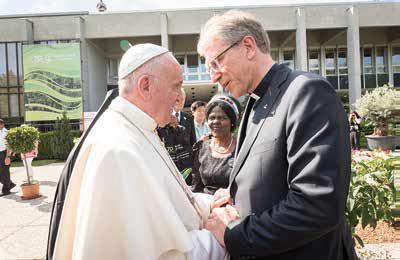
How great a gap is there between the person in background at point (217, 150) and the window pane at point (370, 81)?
29.5 m

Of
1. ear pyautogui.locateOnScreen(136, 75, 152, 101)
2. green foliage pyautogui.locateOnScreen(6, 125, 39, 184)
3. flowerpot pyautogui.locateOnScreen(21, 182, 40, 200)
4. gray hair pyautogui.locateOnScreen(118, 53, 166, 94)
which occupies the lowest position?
flowerpot pyautogui.locateOnScreen(21, 182, 40, 200)

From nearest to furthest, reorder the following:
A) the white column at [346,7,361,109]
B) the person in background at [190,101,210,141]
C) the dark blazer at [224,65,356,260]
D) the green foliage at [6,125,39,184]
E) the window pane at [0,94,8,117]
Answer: the dark blazer at [224,65,356,260], the person in background at [190,101,210,141], the green foliage at [6,125,39,184], the white column at [346,7,361,109], the window pane at [0,94,8,117]

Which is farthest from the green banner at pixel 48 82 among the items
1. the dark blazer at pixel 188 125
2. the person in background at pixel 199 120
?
the dark blazer at pixel 188 125

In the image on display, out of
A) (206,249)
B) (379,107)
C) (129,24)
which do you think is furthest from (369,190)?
(129,24)

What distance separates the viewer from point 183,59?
95.6 feet

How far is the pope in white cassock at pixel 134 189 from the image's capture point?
1.46 m

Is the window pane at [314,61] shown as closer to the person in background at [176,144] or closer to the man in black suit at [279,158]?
the person in background at [176,144]

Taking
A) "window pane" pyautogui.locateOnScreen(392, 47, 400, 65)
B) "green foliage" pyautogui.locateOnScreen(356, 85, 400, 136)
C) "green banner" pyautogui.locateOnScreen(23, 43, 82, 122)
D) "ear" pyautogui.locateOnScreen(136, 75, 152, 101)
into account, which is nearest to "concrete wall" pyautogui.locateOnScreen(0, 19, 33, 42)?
"green banner" pyautogui.locateOnScreen(23, 43, 82, 122)

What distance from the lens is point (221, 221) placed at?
1.70 meters

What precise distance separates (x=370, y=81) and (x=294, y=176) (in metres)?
31.7

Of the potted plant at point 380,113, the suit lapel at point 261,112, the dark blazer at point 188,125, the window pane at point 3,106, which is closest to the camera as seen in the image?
the suit lapel at point 261,112

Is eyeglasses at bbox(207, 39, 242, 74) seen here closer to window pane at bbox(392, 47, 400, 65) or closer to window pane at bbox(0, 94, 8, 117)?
window pane at bbox(0, 94, 8, 117)

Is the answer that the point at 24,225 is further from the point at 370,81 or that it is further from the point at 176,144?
the point at 370,81

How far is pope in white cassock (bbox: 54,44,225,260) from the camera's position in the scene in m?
1.46
